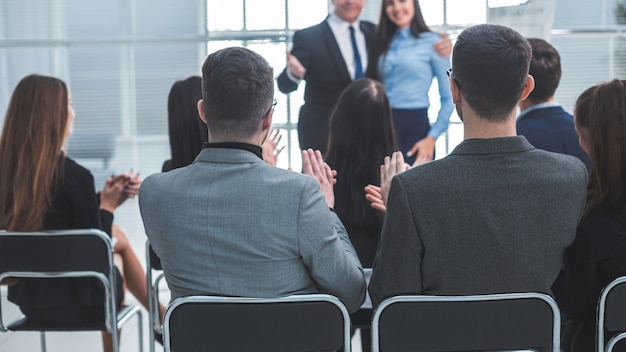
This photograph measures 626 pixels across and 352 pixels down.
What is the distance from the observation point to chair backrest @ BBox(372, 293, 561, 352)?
5.46 ft

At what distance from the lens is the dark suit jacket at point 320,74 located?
4543mm

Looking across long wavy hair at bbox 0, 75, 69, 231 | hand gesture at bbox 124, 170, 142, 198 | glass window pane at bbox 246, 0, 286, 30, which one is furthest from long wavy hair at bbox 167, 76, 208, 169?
glass window pane at bbox 246, 0, 286, 30

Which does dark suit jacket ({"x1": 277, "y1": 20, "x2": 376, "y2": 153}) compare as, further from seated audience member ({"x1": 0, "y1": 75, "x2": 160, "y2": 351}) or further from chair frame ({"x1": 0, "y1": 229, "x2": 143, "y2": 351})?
chair frame ({"x1": 0, "y1": 229, "x2": 143, "y2": 351})

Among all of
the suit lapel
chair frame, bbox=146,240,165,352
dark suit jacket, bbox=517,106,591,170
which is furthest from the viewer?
the suit lapel

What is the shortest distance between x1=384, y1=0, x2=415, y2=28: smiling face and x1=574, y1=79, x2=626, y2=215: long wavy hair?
235cm

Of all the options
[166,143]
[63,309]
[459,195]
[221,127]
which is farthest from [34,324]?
[166,143]

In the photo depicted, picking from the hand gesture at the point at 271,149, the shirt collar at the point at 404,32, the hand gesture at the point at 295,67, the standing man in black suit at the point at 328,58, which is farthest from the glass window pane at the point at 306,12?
the hand gesture at the point at 271,149

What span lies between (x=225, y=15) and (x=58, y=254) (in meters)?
2.45

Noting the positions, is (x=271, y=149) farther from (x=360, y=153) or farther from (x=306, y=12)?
(x=306, y=12)

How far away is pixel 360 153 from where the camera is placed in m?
2.76

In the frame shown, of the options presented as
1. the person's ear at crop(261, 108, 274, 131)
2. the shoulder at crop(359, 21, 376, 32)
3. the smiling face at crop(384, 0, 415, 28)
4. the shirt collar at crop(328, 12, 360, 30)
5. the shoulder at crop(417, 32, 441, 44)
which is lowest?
the person's ear at crop(261, 108, 274, 131)

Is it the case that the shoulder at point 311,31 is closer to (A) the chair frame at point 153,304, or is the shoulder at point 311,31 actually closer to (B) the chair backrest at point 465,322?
(A) the chair frame at point 153,304

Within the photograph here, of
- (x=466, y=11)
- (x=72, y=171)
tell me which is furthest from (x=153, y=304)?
(x=466, y=11)

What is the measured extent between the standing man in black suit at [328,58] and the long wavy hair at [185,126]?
62.2 inches
